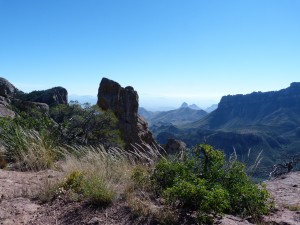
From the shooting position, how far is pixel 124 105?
2994cm

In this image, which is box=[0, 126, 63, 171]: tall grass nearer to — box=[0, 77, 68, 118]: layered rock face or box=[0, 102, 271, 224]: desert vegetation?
box=[0, 102, 271, 224]: desert vegetation

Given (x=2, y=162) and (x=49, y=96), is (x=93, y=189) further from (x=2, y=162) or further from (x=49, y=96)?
(x=49, y=96)

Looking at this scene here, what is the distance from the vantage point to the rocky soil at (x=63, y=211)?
18.2ft

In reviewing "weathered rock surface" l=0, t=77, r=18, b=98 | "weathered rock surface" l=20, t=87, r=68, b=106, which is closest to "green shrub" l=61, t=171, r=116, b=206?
"weathered rock surface" l=20, t=87, r=68, b=106

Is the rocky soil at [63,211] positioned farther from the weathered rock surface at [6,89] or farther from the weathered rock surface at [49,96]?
the weathered rock surface at [6,89]

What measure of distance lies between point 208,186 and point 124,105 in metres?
24.4

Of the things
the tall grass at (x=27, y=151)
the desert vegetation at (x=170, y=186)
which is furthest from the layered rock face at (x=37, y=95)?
the desert vegetation at (x=170, y=186)

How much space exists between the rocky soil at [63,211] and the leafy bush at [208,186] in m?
0.33

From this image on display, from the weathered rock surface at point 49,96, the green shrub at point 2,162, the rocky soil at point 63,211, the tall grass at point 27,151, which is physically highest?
the weathered rock surface at point 49,96

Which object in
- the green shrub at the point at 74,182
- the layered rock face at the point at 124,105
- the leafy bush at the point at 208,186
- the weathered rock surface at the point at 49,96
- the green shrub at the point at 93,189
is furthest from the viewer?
the weathered rock surface at the point at 49,96

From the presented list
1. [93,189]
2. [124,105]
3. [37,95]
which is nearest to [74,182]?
[93,189]

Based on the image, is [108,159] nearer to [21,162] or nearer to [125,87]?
[21,162]

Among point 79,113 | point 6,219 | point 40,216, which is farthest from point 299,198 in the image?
point 79,113

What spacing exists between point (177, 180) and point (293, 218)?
2047 mm
